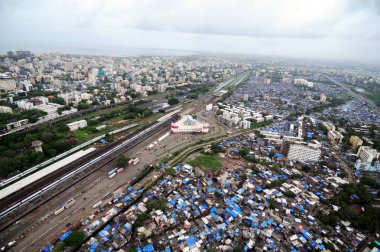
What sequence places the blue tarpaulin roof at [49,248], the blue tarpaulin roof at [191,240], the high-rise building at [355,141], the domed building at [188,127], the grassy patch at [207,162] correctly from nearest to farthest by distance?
1. the blue tarpaulin roof at [49,248]
2. the blue tarpaulin roof at [191,240]
3. the grassy patch at [207,162]
4. the high-rise building at [355,141]
5. the domed building at [188,127]

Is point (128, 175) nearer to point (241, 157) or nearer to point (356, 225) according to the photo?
point (241, 157)

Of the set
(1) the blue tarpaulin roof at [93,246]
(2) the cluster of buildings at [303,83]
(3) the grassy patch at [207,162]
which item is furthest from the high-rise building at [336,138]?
(2) the cluster of buildings at [303,83]

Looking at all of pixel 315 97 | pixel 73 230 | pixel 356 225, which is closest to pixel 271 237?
pixel 356 225

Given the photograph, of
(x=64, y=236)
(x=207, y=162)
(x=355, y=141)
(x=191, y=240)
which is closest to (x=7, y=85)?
(x=64, y=236)

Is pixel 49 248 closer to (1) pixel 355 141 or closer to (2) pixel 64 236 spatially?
(2) pixel 64 236

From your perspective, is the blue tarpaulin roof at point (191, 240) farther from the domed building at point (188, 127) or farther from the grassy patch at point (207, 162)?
the domed building at point (188, 127)

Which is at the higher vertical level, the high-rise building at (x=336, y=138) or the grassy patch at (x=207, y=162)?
the high-rise building at (x=336, y=138)

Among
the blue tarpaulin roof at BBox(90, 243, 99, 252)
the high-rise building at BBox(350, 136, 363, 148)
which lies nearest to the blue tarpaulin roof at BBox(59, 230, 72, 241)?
the blue tarpaulin roof at BBox(90, 243, 99, 252)

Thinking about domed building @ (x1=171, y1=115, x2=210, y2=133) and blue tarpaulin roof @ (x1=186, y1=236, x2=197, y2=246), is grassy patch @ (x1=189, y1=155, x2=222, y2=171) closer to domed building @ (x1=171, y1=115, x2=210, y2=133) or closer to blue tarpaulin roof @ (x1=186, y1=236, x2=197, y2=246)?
domed building @ (x1=171, y1=115, x2=210, y2=133)
